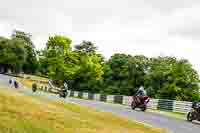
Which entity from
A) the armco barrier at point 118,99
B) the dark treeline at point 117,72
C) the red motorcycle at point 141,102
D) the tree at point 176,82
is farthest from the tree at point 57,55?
the red motorcycle at point 141,102

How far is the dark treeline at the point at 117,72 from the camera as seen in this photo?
80812 mm

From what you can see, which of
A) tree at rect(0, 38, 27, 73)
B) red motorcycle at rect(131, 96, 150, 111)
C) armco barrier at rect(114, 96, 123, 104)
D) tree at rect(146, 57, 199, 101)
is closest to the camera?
red motorcycle at rect(131, 96, 150, 111)

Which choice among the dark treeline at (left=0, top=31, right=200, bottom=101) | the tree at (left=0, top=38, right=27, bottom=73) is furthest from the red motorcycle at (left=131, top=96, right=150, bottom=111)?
the tree at (left=0, top=38, right=27, bottom=73)

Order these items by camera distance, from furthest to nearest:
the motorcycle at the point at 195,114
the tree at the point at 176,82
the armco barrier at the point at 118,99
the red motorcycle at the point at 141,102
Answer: the tree at the point at 176,82
the armco barrier at the point at 118,99
the red motorcycle at the point at 141,102
the motorcycle at the point at 195,114

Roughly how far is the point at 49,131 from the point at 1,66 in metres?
143

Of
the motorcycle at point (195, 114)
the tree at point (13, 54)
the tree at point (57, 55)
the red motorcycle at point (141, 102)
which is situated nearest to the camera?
the motorcycle at point (195, 114)

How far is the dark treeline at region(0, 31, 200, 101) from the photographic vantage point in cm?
8081

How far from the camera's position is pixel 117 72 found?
105000mm

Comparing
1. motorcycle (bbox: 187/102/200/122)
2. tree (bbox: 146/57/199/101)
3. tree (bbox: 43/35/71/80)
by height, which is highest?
tree (bbox: 43/35/71/80)

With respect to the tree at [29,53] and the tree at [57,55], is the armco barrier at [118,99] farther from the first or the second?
the tree at [29,53]

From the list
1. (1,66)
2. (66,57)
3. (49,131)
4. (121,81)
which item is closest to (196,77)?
(121,81)

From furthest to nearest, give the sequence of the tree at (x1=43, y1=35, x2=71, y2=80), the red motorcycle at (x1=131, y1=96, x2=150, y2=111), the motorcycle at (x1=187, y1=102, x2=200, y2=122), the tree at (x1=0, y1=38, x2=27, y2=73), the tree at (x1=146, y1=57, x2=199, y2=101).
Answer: the tree at (x1=0, y1=38, x2=27, y2=73), the tree at (x1=43, y1=35, x2=71, y2=80), the tree at (x1=146, y1=57, x2=199, y2=101), the red motorcycle at (x1=131, y1=96, x2=150, y2=111), the motorcycle at (x1=187, y1=102, x2=200, y2=122)

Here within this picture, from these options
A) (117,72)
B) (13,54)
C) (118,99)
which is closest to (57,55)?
(117,72)

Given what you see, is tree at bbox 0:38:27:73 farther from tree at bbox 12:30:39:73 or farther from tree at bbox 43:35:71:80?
tree at bbox 43:35:71:80
